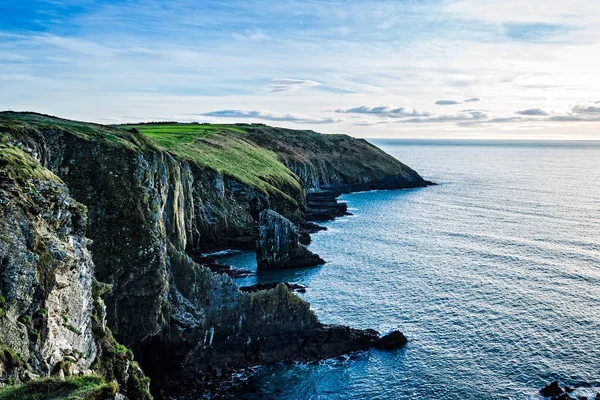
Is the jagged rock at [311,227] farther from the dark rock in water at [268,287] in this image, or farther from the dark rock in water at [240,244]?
the dark rock in water at [268,287]

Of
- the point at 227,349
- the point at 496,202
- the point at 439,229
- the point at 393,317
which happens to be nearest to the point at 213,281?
the point at 227,349

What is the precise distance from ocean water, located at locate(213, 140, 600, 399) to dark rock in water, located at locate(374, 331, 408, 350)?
81 cm

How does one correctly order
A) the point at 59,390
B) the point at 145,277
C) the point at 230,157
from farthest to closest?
the point at 230,157
the point at 145,277
the point at 59,390

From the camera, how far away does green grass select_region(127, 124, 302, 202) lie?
3809 inches

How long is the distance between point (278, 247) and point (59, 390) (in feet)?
186

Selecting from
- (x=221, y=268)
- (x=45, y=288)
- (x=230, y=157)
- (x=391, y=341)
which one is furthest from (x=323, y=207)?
(x=45, y=288)

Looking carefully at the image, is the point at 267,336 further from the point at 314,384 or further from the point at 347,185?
the point at 347,185

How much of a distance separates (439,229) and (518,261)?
25157 millimetres

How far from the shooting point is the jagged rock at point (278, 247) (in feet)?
242

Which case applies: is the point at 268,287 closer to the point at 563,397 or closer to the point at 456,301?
the point at 456,301

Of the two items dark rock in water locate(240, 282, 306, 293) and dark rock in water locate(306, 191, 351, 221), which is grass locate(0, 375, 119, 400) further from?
dark rock in water locate(306, 191, 351, 221)

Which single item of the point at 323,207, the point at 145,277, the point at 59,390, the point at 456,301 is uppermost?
the point at 59,390

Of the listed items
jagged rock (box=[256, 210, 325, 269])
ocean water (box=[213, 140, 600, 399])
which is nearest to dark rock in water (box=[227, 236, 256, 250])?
ocean water (box=[213, 140, 600, 399])

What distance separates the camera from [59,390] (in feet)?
58.5
